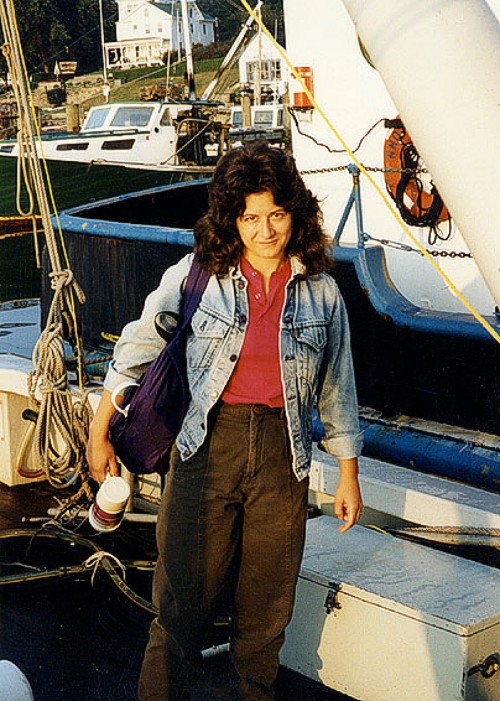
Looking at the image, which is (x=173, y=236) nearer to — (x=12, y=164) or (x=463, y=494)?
(x=463, y=494)

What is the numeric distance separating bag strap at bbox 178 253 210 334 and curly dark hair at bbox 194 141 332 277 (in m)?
0.03

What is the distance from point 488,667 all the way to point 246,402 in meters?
1.23

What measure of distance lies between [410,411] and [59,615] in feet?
6.12

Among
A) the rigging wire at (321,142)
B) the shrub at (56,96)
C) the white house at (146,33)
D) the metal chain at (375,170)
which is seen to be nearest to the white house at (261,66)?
the shrub at (56,96)

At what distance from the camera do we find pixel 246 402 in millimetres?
2785

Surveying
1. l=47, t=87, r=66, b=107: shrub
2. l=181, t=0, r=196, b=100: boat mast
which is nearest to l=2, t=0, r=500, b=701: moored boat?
l=181, t=0, r=196, b=100: boat mast

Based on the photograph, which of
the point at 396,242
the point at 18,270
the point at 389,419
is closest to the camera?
the point at 389,419

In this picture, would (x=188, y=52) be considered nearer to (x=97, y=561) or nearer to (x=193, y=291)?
(x=97, y=561)

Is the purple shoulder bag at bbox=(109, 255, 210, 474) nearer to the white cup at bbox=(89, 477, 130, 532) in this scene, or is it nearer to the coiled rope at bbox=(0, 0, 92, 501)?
the white cup at bbox=(89, 477, 130, 532)

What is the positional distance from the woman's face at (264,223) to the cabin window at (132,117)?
76.8ft

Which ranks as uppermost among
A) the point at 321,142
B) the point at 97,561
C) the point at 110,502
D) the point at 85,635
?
the point at 321,142

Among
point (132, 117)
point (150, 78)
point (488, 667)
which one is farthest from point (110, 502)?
point (150, 78)

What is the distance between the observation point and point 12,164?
2194 centimetres

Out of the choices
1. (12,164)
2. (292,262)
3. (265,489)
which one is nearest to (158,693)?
(265,489)
